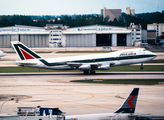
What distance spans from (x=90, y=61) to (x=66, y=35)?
10197cm

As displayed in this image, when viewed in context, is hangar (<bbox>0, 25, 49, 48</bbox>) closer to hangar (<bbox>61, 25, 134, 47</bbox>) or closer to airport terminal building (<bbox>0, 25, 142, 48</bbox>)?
airport terminal building (<bbox>0, 25, 142, 48</bbox>)

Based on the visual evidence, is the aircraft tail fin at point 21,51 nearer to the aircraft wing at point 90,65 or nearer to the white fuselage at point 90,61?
the white fuselage at point 90,61

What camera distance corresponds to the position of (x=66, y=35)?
153875 millimetres

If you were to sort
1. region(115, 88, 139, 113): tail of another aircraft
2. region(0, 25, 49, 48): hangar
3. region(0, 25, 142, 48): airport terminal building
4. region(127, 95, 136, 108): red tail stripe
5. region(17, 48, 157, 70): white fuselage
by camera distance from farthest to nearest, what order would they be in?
region(0, 25, 49, 48): hangar → region(0, 25, 142, 48): airport terminal building → region(17, 48, 157, 70): white fuselage → region(127, 95, 136, 108): red tail stripe → region(115, 88, 139, 113): tail of another aircraft

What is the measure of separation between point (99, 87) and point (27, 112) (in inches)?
858

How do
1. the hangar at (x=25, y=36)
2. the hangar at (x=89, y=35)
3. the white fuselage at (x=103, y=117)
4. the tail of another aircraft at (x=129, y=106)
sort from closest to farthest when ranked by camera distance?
1. the white fuselage at (x=103, y=117)
2. the tail of another aircraft at (x=129, y=106)
3. the hangar at (x=89, y=35)
4. the hangar at (x=25, y=36)

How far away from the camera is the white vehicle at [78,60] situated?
2063 inches

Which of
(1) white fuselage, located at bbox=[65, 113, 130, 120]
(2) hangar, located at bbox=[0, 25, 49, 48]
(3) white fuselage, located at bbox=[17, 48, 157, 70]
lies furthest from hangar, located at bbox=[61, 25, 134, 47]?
(1) white fuselage, located at bbox=[65, 113, 130, 120]

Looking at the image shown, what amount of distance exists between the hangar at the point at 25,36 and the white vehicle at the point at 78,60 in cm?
10451

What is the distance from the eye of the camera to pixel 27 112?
1953 centimetres

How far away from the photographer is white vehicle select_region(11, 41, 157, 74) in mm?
52406

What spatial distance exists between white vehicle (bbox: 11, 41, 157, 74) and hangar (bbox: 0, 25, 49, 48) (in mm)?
104508

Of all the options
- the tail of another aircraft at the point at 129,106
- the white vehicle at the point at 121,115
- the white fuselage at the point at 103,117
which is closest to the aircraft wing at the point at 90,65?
the tail of another aircraft at the point at 129,106

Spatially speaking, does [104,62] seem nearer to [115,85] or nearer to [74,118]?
[115,85]
